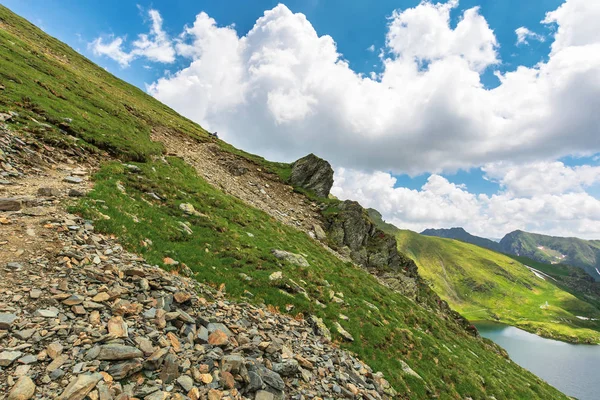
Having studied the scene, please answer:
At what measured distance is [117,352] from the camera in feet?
27.8

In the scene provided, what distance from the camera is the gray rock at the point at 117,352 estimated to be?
830 centimetres

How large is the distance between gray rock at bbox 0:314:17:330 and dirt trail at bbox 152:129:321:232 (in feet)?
112

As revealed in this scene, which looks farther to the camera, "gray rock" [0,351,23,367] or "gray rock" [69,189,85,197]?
"gray rock" [69,189,85,197]

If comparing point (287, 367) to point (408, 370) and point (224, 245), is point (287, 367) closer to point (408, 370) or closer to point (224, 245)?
point (408, 370)

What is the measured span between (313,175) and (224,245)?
4218cm

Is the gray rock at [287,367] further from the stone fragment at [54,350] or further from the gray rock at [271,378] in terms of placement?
the stone fragment at [54,350]

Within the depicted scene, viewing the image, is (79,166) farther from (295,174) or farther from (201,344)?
(295,174)

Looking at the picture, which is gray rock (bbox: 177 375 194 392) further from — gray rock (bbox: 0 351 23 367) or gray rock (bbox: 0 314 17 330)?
gray rock (bbox: 0 314 17 330)

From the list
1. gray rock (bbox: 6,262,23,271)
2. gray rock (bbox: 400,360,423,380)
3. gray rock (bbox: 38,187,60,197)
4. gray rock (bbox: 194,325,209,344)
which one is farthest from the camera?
gray rock (bbox: 400,360,423,380)

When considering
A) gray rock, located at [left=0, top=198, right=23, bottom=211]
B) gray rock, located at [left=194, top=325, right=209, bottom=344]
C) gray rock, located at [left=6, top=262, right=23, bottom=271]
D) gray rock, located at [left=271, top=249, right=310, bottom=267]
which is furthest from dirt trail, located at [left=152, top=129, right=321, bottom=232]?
gray rock, located at [left=194, top=325, right=209, bottom=344]

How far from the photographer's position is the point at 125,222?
60.5 ft

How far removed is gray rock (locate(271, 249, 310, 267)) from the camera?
27203 millimetres

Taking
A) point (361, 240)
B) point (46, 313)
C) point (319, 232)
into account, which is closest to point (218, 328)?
point (46, 313)

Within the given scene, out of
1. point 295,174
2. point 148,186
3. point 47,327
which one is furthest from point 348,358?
point 295,174
